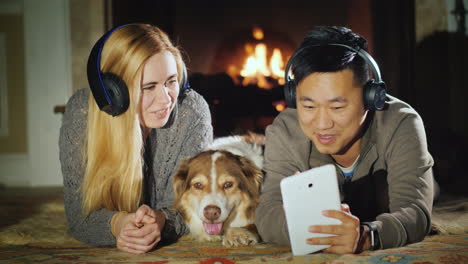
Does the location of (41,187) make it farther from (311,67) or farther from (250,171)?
(311,67)

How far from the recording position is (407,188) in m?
1.61

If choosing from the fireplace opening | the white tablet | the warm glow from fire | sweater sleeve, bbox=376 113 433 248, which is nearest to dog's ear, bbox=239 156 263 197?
the white tablet

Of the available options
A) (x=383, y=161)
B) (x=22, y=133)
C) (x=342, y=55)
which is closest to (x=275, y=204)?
(x=383, y=161)

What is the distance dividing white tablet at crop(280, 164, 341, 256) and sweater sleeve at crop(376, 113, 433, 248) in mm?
207

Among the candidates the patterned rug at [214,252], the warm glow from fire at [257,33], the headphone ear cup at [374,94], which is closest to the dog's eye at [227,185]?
the patterned rug at [214,252]

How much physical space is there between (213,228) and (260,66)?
Result: 2894 millimetres

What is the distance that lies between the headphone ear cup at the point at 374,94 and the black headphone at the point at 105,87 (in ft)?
3.18

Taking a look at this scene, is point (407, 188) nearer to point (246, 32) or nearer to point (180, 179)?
point (180, 179)

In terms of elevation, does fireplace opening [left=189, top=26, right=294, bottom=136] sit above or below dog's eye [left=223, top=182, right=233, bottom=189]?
above

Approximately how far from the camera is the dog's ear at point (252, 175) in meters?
1.91

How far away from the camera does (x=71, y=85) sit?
4.28 metres

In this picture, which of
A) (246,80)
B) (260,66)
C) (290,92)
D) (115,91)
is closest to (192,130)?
(115,91)

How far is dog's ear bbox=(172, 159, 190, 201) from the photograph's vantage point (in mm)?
1941

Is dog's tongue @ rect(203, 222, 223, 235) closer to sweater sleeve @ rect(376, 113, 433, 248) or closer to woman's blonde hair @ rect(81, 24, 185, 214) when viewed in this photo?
woman's blonde hair @ rect(81, 24, 185, 214)
